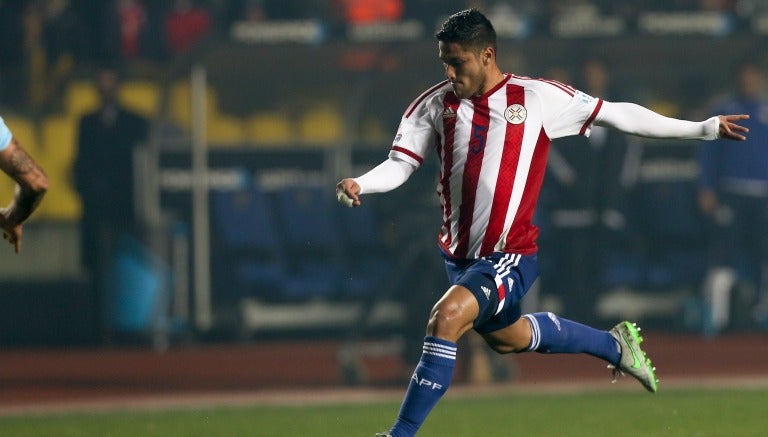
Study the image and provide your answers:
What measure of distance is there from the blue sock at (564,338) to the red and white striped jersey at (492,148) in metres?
0.48

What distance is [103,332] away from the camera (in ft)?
47.2

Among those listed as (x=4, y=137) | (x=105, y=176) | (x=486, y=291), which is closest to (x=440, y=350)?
(x=486, y=291)

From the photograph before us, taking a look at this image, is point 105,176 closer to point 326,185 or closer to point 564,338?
point 326,185

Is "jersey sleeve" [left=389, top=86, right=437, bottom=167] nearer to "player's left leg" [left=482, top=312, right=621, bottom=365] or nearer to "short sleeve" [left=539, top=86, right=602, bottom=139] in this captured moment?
"short sleeve" [left=539, top=86, right=602, bottom=139]

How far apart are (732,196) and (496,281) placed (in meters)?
8.32

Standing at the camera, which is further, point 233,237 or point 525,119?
point 233,237

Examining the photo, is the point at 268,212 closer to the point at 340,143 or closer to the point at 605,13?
the point at 340,143

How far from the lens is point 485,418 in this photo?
31.9 ft

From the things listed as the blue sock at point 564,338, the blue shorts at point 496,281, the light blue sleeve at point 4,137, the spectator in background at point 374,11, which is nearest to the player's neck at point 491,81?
the blue shorts at point 496,281

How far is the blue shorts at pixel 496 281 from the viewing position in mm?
6957

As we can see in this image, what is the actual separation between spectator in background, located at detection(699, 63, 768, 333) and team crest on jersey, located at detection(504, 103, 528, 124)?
7.56m

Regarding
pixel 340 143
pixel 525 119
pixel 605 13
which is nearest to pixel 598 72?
pixel 605 13

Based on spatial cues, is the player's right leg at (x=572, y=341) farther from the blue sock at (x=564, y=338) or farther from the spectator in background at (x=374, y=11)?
the spectator in background at (x=374, y=11)

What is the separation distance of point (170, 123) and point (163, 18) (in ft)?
7.70
